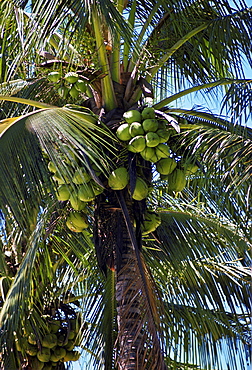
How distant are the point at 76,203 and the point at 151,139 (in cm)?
59

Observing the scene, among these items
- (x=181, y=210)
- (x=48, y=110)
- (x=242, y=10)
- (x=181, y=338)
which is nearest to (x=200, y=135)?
(x=48, y=110)

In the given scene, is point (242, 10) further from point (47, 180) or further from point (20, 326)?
point (20, 326)

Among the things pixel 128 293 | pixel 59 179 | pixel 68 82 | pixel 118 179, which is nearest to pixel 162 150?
pixel 118 179

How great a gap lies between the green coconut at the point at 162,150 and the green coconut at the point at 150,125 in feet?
0.35

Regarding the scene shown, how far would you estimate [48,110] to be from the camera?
12.0 feet

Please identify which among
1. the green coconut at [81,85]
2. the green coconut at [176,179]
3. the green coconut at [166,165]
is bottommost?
the green coconut at [176,179]

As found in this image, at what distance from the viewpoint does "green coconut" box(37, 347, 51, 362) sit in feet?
17.9

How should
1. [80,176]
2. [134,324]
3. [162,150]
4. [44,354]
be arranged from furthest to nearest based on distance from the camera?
[44,354] < [134,324] < [162,150] < [80,176]

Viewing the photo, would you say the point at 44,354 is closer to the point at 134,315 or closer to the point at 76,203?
the point at 134,315

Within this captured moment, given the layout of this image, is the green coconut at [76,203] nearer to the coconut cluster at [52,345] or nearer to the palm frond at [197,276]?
the palm frond at [197,276]

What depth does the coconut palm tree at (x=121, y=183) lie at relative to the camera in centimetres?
364

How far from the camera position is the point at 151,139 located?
3.63 m

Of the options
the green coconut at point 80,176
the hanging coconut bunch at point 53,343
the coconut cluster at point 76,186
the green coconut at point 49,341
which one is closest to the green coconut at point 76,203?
the coconut cluster at point 76,186

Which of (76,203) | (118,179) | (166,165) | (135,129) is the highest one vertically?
(135,129)
